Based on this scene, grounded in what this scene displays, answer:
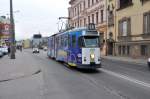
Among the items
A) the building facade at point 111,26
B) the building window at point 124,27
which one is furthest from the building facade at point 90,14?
the building window at point 124,27

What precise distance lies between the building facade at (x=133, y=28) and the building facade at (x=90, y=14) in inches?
118

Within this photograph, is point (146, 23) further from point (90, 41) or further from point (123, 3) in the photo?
point (90, 41)

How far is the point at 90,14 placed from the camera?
6881cm

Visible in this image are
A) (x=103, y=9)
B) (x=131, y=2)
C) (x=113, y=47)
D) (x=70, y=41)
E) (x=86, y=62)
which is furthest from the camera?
(x=103, y=9)

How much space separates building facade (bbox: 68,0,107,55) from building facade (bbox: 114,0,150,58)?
3.00m

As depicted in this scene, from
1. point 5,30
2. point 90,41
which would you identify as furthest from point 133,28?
point 90,41

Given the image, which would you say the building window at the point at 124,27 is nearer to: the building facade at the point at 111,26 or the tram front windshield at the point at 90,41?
Result: the building facade at the point at 111,26

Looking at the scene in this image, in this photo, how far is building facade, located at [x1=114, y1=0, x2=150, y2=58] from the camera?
138 ft

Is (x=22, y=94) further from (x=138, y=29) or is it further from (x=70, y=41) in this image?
(x=138, y=29)

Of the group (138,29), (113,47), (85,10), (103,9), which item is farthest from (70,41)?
(85,10)

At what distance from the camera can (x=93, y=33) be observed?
23.7 meters

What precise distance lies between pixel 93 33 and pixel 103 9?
121 feet

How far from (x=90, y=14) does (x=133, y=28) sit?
946 inches

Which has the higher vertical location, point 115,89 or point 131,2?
point 131,2
